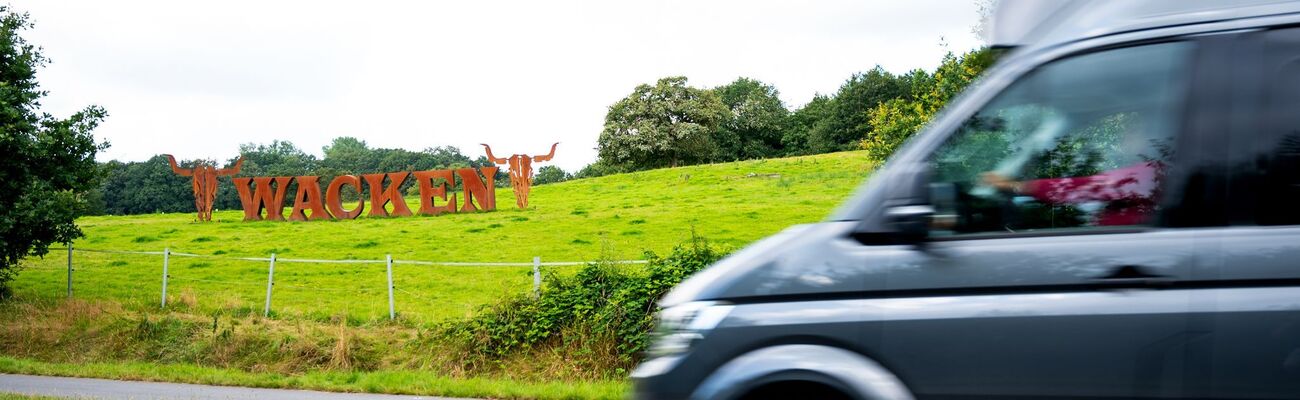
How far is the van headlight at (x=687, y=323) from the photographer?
3.73 metres

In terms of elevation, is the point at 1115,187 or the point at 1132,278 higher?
the point at 1115,187

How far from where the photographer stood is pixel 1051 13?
12.8 ft

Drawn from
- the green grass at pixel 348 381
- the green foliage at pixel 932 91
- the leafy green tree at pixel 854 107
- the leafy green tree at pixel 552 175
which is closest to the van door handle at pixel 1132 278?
the green grass at pixel 348 381

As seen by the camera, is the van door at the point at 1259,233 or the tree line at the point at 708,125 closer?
the van door at the point at 1259,233

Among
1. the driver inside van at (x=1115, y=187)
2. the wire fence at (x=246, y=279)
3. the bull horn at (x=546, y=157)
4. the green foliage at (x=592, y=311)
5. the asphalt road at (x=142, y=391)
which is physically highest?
the bull horn at (x=546, y=157)

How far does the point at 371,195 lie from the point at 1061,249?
35733mm

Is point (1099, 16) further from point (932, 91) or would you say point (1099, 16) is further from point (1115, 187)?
point (932, 91)

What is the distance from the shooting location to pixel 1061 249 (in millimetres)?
3412

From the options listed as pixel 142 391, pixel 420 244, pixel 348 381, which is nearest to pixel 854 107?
pixel 420 244

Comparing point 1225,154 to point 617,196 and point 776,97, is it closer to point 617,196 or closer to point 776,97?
point 617,196

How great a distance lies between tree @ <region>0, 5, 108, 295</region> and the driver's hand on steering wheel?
19.5 meters

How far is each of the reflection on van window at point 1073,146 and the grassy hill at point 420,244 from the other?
10151mm

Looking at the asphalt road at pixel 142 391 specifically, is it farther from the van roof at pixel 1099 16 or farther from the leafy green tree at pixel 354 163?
the leafy green tree at pixel 354 163

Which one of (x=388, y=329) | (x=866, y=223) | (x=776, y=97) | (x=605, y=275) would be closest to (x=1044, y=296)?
(x=866, y=223)
